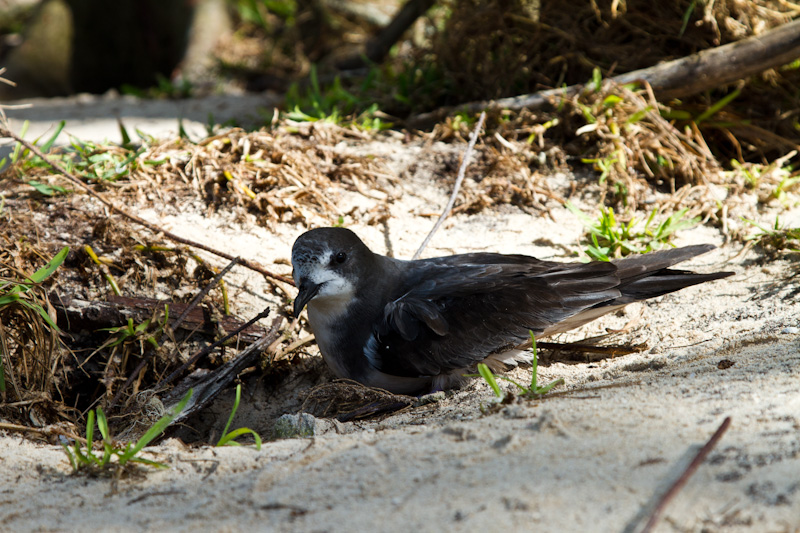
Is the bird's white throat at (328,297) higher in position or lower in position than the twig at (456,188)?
lower

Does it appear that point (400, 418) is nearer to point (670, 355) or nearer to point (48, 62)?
point (670, 355)

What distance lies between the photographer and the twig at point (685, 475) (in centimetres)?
142

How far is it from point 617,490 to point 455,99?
392 cm

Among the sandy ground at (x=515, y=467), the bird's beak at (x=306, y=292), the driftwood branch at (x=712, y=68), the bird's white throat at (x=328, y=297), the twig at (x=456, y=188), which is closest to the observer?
the sandy ground at (x=515, y=467)

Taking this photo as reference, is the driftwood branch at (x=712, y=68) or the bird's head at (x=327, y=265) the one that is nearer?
the bird's head at (x=327, y=265)

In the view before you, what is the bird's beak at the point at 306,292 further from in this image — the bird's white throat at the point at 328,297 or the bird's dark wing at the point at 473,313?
the bird's dark wing at the point at 473,313

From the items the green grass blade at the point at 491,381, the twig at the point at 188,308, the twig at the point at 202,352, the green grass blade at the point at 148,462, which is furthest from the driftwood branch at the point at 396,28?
the green grass blade at the point at 148,462

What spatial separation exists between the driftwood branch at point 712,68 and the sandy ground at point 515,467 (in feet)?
7.00

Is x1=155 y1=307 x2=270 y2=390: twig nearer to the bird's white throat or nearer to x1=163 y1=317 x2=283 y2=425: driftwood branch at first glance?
x1=163 y1=317 x2=283 y2=425: driftwood branch

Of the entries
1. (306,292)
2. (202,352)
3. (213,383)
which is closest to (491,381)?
(306,292)

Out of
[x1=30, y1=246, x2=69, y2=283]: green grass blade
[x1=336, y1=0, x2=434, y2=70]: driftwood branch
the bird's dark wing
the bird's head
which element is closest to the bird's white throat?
the bird's head

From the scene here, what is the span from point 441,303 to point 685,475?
1559mm

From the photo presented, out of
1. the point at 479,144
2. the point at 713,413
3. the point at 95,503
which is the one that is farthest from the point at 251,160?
the point at 713,413

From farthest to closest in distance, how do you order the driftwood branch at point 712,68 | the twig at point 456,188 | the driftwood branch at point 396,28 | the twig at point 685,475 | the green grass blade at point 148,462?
the driftwood branch at point 396,28
the driftwood branch at point 712,68
the twig at point 456,188
the green grass blade at point 148,462
the twig at point 685,475
